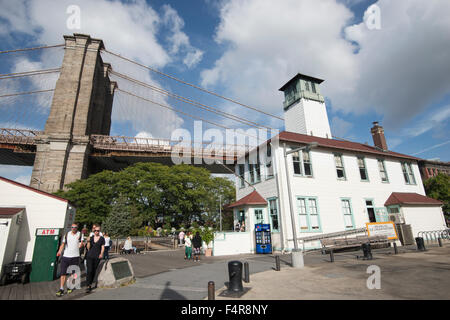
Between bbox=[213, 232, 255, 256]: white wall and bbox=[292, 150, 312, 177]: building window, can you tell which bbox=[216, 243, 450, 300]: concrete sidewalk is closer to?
bbox=[213, 232, 255, 256]: white wall

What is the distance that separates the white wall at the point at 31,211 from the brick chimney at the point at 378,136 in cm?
2792

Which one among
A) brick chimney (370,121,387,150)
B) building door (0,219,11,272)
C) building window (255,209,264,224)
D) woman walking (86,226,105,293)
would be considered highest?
brick chimney (370,121,387,150)

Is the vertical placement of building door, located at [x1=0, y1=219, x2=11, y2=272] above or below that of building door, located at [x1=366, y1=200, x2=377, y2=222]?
below

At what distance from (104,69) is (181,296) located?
61755mm

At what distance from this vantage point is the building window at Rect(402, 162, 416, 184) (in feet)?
76.4

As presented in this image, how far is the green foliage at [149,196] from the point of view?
97.5 feet

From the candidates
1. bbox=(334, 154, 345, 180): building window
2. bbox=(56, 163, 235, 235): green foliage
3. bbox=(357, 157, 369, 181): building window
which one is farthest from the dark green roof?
bbox=(334, 154, 345, 180): building window

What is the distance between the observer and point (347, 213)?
1881 cm

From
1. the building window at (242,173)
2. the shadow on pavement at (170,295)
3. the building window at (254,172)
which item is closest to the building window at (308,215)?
the building window at (254,172)

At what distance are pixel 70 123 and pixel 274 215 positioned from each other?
3791 centimetres

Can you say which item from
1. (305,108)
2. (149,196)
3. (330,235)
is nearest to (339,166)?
(330,235)

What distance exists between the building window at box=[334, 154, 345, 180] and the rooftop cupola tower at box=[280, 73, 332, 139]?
17.3 m
